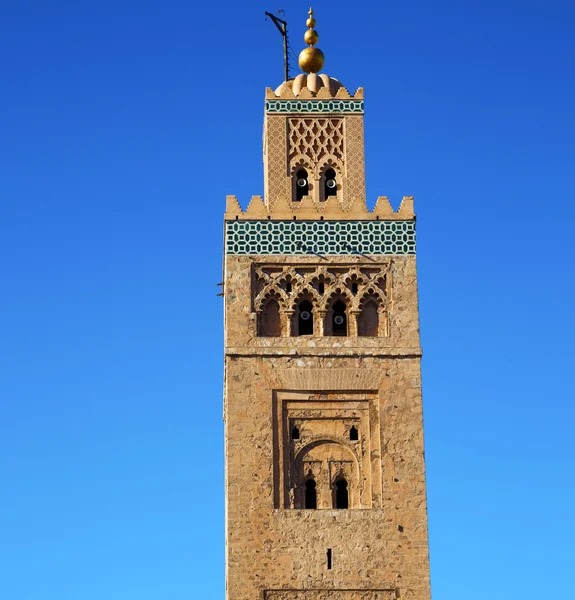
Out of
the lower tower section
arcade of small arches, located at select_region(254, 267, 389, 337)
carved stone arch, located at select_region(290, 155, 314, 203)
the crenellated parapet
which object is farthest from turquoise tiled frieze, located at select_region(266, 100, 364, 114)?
arcade of small arches, located at select_region(254, 267, 389, 337)

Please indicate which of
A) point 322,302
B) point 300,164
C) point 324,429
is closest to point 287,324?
point 322,302

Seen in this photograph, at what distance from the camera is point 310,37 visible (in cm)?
2612

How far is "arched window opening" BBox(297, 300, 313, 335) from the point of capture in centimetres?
2428

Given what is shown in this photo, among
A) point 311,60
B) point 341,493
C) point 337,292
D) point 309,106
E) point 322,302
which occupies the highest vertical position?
point 311,60

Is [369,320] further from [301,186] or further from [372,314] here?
[301,186]

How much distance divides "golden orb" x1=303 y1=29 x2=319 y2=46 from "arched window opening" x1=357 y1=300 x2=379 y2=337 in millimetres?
4264

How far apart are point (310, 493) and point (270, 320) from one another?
2.39 m

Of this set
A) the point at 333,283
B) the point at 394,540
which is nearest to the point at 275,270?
the point at 333,283

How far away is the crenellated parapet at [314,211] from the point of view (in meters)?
24.5

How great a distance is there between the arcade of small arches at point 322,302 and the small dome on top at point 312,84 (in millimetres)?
2912

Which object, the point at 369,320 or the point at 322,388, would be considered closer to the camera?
the point at 322,388

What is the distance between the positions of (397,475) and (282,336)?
2401mm

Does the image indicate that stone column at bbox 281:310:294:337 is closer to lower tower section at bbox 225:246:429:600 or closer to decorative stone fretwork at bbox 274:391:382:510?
lower tower section at bbox 225:246:429:600

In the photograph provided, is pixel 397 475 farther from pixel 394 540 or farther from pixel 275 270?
pixel 275 270
